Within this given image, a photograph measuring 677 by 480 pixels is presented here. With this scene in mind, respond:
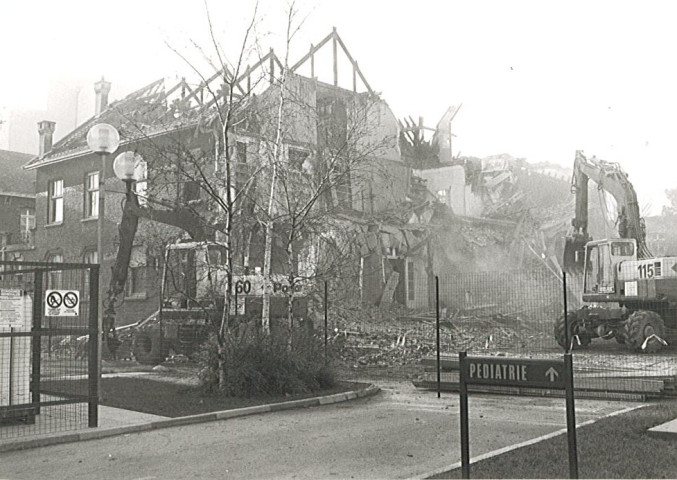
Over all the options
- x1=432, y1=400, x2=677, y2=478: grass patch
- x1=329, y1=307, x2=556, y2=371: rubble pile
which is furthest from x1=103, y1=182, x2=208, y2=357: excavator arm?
x1=432, y1=400, x2=677, y2=478: grass patch

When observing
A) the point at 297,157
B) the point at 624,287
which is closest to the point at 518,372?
the point at 297,157

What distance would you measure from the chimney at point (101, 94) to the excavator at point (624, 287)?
65.8 ft

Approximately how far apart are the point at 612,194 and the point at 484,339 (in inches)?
271

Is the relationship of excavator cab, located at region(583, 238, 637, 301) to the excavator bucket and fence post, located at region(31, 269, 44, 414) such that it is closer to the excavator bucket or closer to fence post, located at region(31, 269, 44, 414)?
the excavator bucket

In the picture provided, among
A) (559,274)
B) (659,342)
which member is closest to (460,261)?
(559,274)

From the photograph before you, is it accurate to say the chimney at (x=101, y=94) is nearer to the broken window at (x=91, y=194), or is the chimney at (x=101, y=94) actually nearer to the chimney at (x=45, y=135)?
the chimney at (x=45, y=135)

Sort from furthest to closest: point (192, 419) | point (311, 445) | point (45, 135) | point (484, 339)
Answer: point (45, 135), point (484, 339), point (192, 419), point (311, 445)

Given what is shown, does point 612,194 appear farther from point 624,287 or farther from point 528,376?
point 528,376

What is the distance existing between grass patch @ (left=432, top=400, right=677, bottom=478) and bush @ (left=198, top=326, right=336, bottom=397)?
19.0 ft

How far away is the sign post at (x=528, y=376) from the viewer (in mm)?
5848

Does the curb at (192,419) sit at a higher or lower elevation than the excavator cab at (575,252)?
lower

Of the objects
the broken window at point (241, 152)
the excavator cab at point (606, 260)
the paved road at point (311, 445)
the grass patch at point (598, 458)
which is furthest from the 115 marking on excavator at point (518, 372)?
the excavator cab at point (606, 260)

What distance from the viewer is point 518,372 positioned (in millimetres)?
5957

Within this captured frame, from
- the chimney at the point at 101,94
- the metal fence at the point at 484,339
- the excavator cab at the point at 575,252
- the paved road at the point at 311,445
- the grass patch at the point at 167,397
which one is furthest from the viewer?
the chimney at the point at 101,94
